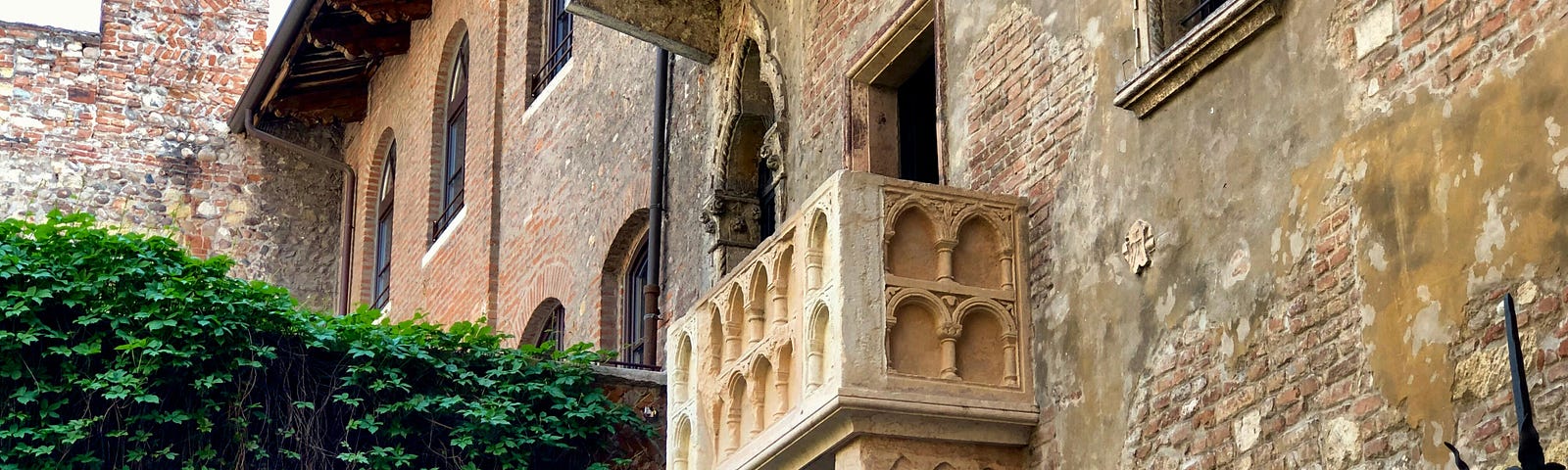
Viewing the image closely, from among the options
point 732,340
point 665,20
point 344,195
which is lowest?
point 732,340

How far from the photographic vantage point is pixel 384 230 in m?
19.7

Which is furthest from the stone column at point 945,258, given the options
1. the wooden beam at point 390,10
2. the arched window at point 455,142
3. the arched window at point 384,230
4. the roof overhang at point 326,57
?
the arched window at point 384,230

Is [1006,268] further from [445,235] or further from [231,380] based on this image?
[445,235]

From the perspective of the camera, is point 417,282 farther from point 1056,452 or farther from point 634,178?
point 1056,452

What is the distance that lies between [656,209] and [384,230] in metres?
7.60

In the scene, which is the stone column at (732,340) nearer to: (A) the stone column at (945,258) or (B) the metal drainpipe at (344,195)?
(A) the stone column at (945,258)

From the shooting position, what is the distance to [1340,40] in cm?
634

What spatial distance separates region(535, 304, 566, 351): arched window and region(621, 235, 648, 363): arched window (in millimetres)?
854

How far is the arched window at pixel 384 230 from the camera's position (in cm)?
1933

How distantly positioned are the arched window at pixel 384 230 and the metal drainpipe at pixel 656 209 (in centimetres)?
673

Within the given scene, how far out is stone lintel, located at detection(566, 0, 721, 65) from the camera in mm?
11617

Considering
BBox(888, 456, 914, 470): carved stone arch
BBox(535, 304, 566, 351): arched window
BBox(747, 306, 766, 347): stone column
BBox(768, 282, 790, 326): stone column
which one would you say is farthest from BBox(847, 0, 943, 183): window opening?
BBox(535, 304, 566, 351): arched window

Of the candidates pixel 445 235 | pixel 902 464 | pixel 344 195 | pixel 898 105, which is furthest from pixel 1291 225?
pixel 344 195

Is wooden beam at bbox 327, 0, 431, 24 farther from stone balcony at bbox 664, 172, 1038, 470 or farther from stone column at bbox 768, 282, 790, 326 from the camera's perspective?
stone balcony at bbox 664, 172, 1038, 470
